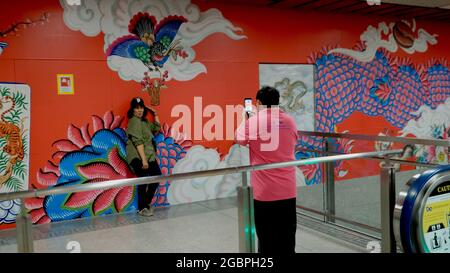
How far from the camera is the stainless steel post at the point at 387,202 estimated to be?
3.37 m

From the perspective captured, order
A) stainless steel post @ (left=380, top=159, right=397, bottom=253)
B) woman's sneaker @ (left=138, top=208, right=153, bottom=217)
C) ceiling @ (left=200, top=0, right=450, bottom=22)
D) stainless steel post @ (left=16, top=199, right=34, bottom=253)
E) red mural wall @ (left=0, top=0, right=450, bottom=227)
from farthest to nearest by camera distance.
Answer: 1. ceiling @ (left=200, top=0, right=450, bottom=22)
2. woman's sneaker @ (left=138, top=208, right=153, bottom=217)
3. red mural wall @ (left=0, top=0, right=450, bottom=227)
4. stainless steel post @ (left=380, top=159, right=397, bottom=253)
5. stainless steel post @ (left=16, top=199, right=34, bottom=253)

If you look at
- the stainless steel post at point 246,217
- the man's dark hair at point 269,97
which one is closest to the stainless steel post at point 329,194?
the man's dark hair at point 269,97

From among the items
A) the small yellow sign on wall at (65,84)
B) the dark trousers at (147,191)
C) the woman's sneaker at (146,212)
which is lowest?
the woman's sneaker at (146,212)

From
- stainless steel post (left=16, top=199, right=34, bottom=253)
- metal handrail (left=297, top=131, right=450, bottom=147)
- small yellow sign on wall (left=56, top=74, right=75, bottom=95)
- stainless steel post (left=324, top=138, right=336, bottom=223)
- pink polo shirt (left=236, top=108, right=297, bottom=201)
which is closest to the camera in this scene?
stainless steel post (left=16, top=199, right=34, bottom=253)

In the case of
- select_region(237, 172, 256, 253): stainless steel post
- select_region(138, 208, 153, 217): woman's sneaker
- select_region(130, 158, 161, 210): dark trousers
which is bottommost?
select_region(138, 208, 153, 217): woman's sneaker

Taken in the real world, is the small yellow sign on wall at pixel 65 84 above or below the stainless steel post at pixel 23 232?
above

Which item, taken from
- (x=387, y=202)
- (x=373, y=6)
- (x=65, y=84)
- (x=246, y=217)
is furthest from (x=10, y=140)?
(x=373, y=6)

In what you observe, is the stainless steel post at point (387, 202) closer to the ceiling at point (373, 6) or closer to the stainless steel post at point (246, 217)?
the stainless steel post at point (246, 217)

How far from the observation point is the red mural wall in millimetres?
4996

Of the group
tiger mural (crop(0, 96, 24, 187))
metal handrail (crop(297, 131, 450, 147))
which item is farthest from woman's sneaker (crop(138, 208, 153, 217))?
metal handrail (crop(297, 131, 450, 147))

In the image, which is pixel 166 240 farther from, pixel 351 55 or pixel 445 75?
pixel 445 75

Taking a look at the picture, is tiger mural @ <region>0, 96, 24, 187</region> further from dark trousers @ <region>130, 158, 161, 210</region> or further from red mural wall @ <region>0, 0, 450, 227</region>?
dark trousers @ <region>130, 158, 161, 210</region>

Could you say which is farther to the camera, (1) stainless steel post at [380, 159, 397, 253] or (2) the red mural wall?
(2) the red mural wall

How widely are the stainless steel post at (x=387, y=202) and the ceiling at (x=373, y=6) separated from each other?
3606 millimetres
